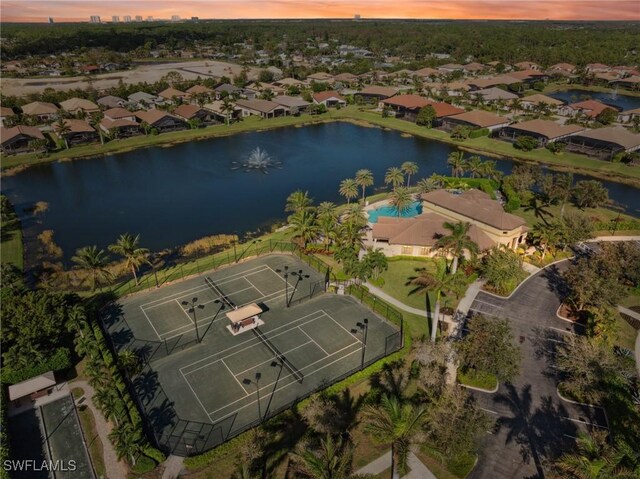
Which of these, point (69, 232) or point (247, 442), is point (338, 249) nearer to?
point (247, 442)

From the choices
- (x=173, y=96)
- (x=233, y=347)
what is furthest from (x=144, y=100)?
(x=233, y=347)

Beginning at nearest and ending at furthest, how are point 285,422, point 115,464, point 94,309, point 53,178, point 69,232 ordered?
1. point 115,464
2. point 285,422
3. point 94,309
4. point 69,232
5. point 53,178

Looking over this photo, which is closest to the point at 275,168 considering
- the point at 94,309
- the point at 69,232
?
the point at 69,232

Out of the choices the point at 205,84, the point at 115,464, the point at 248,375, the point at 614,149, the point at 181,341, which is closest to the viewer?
the point at 115,464

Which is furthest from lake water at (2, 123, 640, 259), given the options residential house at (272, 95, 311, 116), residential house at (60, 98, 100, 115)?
residential house at (60, 98, 100, 115)

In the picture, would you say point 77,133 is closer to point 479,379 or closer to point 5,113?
point 5,113

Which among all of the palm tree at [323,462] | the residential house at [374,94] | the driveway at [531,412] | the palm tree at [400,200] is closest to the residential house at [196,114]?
the residential house at [374,94]
